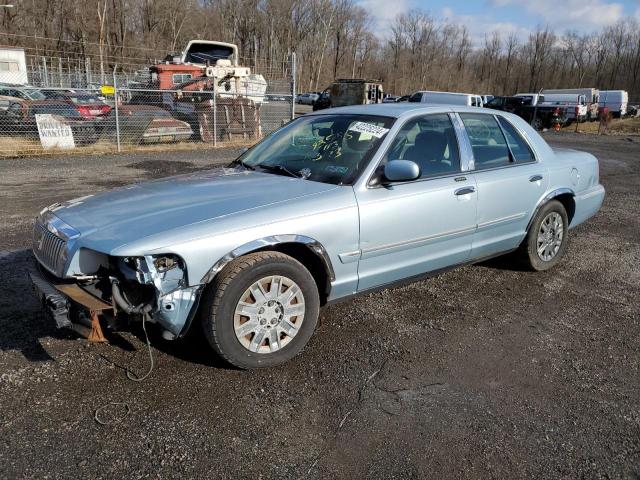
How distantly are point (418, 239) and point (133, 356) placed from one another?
2157 millimetres

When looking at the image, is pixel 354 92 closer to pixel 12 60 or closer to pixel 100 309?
pixel 12 60

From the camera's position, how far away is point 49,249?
3.19 metres

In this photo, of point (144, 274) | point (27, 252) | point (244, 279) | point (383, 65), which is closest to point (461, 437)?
point (244, 279)

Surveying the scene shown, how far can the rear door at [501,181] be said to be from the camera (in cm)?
432

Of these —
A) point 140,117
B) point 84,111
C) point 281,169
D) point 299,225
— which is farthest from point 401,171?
point 84,111

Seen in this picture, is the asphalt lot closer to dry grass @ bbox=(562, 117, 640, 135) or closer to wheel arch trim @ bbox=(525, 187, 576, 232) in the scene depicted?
wheel arch trim @ bbox=(525, 187, 576, 232)

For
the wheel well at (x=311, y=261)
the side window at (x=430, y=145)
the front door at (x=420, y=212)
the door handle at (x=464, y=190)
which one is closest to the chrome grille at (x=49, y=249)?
the wheel well at (x=311, y=261)

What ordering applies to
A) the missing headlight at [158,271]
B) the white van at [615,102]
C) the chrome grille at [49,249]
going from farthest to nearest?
the white van at [615,102], the chrome grille at [49,249], the missing headlight at [158,271]

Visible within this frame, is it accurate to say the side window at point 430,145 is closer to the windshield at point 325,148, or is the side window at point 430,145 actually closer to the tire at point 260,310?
the windshield at point 325,148

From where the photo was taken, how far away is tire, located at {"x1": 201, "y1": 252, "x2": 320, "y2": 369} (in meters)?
2.94

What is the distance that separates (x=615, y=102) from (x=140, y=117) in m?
45.4

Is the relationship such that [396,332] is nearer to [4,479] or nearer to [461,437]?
[461,437]

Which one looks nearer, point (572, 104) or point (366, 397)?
point (366, 397)

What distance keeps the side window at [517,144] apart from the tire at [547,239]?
507mm
